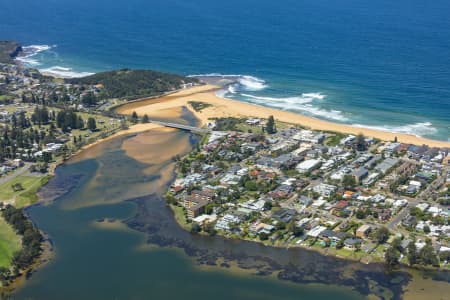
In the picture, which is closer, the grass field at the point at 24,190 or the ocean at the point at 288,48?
the grass field at the point at 24,190

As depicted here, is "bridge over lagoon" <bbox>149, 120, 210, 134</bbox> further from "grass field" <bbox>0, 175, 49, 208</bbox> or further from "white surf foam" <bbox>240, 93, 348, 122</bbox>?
"grass field" <bbox>0, 175, 49, 208</bbox>

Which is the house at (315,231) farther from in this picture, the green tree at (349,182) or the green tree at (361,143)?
the green tree at (361,143)

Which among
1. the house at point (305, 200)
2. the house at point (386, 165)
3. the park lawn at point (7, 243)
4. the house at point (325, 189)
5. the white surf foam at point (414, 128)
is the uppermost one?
the white surf foam at point (414, 128)

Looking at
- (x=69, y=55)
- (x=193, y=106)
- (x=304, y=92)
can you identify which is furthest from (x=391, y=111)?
(x=69, y=55)

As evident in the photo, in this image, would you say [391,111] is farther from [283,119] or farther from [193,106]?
[193,106]

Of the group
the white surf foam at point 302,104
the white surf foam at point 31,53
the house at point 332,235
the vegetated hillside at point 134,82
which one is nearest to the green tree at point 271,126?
the white surf foam at point 302,104

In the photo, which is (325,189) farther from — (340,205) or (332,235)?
(332,235)
